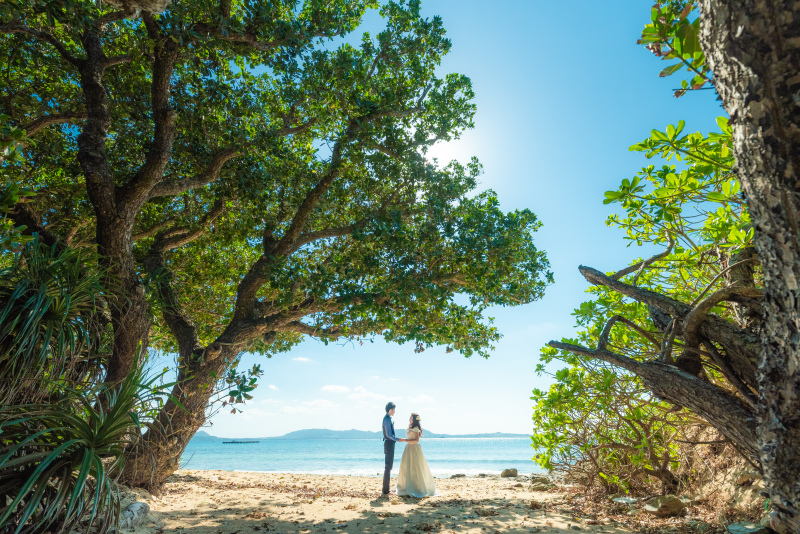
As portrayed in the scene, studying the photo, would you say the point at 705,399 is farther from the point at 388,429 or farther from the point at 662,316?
the point at 388,429

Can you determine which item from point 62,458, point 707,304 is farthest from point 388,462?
point 707,304

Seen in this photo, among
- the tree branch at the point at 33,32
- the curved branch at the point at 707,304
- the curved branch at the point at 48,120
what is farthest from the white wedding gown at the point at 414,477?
the tree branch at the point at 33,32

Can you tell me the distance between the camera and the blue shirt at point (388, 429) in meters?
8.96

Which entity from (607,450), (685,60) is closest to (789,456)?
(685,60)

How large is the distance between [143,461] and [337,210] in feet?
18.6

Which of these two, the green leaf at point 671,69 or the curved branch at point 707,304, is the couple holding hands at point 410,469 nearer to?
the curved branch at point 707,304

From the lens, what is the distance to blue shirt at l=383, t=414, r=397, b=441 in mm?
8961

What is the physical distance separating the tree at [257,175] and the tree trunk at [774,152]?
17.9 feet

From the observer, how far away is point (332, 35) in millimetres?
6906

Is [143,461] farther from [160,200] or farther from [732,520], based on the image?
[732,520]

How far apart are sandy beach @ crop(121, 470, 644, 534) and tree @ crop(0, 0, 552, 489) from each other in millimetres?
1079

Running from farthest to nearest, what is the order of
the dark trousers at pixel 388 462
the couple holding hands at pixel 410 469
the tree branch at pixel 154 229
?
1. the couple holding hands at pixel 410 469
2. the dark trousers at pixel 388 462
3. the tree branch at pixel 154 229

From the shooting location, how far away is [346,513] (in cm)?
659

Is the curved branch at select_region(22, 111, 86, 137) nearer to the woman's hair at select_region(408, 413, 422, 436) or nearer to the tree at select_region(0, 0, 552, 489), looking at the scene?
the tree at select_region(0, 0, 552, 489)
